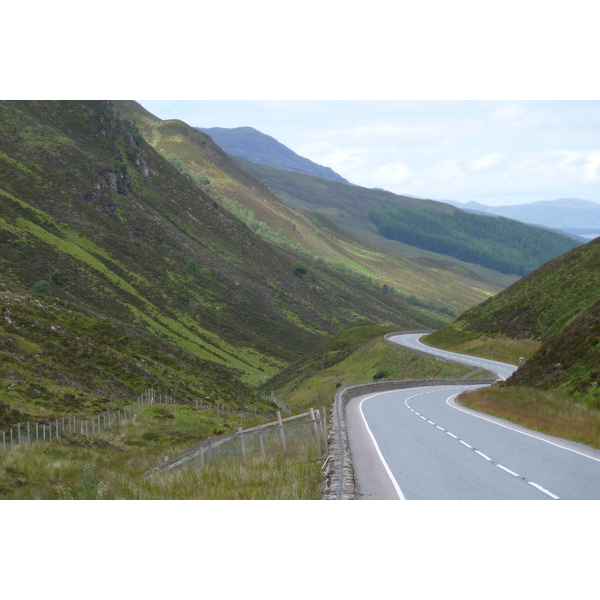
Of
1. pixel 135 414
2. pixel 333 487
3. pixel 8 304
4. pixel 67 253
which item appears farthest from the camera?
pixel 67 253

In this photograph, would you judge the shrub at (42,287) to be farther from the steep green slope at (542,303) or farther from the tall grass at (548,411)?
the tall grass at (548,411)

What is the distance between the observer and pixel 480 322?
278 feet

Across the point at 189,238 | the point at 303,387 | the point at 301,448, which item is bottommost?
the point at 303,387

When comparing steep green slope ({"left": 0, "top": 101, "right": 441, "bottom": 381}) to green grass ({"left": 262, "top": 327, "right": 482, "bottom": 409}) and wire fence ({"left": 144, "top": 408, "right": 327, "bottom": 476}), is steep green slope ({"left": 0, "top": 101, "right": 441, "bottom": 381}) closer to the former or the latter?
green grass ({"left": 262, "top": 327, "right": 482, "bottom": 409})

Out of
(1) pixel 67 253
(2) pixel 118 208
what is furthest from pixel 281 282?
(1) pixel 67 253

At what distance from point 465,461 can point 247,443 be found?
643 cm

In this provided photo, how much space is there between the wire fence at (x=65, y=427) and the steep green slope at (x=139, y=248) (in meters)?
66.7

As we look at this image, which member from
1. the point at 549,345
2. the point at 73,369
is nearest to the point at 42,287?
the point at 73,369

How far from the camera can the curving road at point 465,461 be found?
478 inches

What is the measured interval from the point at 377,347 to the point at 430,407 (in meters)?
53.1

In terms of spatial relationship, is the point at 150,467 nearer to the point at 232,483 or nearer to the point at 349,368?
→ the point at 232,483

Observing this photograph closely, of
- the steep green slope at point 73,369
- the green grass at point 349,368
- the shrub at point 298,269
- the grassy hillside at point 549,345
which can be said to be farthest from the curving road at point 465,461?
the shrub at point 298,269

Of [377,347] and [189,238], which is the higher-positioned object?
[189,238]

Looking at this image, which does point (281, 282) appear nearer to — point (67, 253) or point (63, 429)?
point (67, 253)
